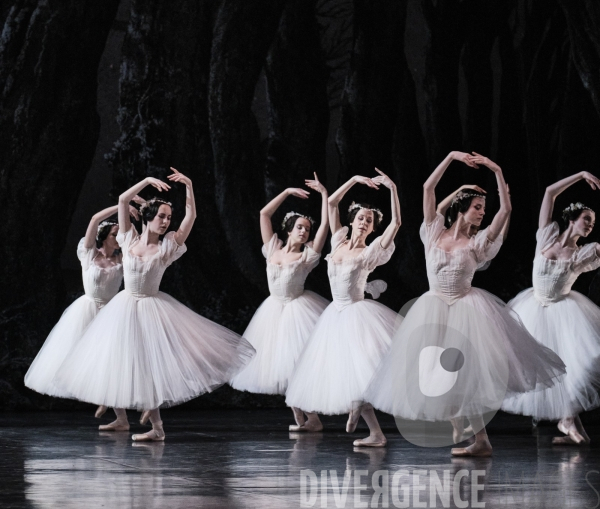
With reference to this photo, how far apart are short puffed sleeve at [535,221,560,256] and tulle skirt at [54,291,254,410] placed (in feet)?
5.76

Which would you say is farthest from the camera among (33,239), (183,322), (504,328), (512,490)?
(33,239)

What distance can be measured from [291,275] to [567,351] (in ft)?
6.17

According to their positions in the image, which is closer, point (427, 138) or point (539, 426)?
point (539, 426)

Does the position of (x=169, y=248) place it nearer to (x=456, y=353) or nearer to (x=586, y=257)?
(x=456, y=353)

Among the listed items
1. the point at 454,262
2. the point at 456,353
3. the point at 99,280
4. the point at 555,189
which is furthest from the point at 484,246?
the point at 99,280

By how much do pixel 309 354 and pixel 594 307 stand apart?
1646 millimetres

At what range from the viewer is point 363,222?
582 centimetres

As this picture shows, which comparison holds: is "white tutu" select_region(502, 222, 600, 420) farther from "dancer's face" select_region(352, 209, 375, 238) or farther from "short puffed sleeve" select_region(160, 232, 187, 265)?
"short puffed sleeve" select_region(160, 232, 187, 265)

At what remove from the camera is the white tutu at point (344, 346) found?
5.36m

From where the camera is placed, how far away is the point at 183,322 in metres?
5.61

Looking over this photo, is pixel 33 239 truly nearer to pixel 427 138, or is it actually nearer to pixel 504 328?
pixel 427 138

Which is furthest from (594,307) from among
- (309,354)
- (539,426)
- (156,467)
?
(156,467)

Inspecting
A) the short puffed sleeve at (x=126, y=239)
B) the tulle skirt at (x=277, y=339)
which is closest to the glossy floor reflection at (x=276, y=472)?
the tulle skirt at (x=277, y=339)

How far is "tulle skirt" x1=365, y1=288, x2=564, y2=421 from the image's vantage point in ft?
15.0
